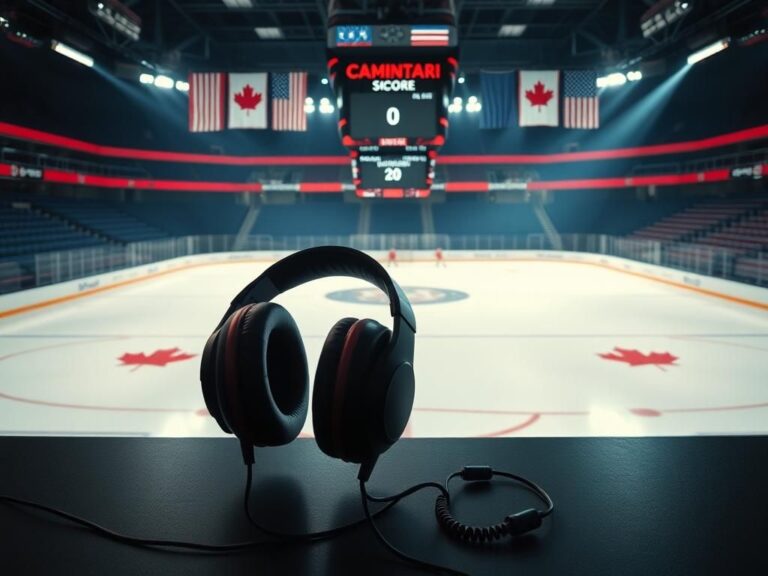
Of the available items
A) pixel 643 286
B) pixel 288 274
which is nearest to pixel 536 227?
pixel 643 286

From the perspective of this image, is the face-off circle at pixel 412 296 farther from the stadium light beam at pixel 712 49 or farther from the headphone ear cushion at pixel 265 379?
the headphone ear cushion at pixel 265 379

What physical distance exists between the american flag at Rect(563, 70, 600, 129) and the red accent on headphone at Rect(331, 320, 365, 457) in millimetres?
20116

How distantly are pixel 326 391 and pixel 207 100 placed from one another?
20568mm

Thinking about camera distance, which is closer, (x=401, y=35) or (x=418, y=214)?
(x=401, y=35)

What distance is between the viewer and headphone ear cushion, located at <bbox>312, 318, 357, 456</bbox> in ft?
4.42

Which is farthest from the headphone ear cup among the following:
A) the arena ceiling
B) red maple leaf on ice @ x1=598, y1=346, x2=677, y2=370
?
the arena ceiling

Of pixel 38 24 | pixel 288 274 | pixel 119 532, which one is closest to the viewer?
pixel 119 532

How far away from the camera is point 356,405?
1319mm

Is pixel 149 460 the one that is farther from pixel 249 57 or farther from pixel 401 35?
pixel 249 57

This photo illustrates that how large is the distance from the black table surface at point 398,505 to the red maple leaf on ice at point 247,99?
19.7 m

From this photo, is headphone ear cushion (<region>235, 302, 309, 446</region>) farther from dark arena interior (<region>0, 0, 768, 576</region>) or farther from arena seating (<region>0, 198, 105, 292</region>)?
arena seating (<region>0, 198, 105, 292</region>)

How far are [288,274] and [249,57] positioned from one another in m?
31.3

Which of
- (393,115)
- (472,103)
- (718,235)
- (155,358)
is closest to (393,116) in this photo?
(393,115)

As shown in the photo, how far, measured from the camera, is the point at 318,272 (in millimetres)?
1680
